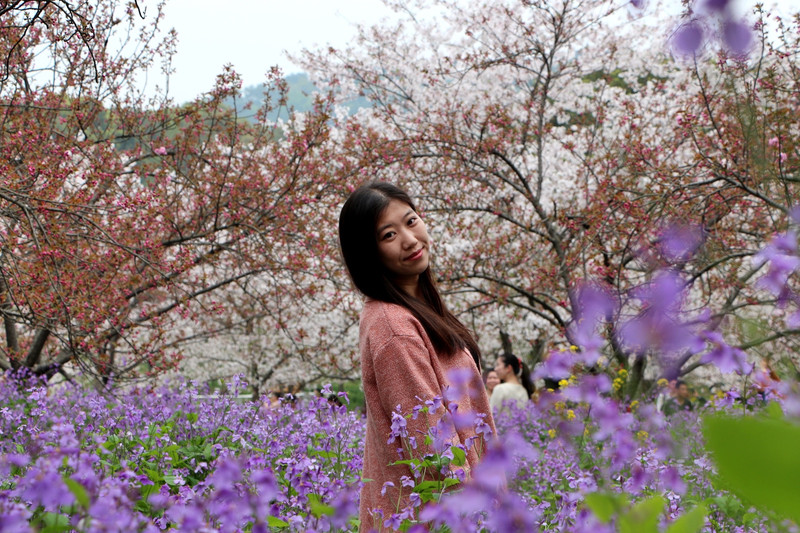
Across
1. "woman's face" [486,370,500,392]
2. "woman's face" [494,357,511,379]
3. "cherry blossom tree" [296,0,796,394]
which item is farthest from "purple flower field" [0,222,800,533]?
"woman's face" [486,370,500,392]

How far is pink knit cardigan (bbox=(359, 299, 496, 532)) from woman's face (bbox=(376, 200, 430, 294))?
171 millimetres

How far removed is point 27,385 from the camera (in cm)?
556

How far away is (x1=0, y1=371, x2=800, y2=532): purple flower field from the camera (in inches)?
33.5

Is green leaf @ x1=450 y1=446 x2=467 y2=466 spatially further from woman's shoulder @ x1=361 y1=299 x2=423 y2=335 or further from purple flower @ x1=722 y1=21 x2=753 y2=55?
purple flower @ x1=722 y1=21 x2=753 y2=55

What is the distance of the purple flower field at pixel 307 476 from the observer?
0.85m

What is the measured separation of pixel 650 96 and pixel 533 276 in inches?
180

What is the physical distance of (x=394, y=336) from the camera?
2066mm

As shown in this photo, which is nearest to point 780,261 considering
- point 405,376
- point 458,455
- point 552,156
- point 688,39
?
point 688,39

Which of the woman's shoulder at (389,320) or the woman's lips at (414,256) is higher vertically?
the woman's lips at (414,256)

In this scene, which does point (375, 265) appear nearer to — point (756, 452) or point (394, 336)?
point (394, 336)

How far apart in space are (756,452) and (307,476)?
1.21 metres

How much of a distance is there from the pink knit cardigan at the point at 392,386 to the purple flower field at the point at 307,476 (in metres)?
0.10

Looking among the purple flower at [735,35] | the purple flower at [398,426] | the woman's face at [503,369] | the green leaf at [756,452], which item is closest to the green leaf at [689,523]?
the green leaf at [756,452]

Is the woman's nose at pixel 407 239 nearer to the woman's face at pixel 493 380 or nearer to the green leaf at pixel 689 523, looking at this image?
the green leaf at pixel 689 523
